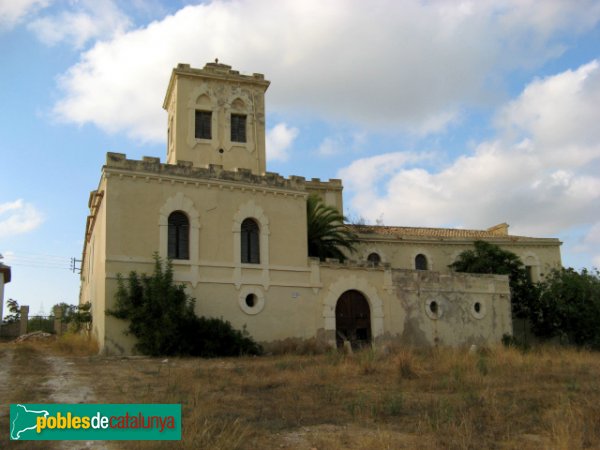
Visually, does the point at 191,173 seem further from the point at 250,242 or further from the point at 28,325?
the point at 28,325

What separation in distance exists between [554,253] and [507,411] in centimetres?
2762

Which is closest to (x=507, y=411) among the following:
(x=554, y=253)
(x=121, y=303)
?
(x=121, y=303)

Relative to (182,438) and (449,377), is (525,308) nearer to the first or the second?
(449,377)

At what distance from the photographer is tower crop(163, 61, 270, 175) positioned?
78.6 feet

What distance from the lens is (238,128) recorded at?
980 inches

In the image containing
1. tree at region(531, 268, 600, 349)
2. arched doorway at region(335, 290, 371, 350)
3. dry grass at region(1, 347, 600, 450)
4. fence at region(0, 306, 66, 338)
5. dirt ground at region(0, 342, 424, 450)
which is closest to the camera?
dirt ground at region(0, 342, 424, 450)

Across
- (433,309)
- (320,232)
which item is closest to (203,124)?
(320,232)

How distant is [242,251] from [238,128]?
19.6 feet

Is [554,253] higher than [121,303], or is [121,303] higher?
[554,253]

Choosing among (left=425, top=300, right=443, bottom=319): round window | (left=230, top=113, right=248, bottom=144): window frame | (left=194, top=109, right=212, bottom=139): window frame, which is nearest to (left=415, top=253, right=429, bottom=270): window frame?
(left=425, top=300, right=443, bottom=319): round window

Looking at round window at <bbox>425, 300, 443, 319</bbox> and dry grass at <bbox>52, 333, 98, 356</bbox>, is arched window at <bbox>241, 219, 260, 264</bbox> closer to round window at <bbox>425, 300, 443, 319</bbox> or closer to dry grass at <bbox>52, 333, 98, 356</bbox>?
dry grass at <bbox>52, 333, 98, 356</bbox>

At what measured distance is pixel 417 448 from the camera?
7.65 m

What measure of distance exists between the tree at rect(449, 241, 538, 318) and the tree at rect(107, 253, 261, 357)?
15797mm

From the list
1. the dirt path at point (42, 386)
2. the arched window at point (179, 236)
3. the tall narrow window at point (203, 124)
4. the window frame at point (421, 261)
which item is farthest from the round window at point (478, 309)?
the dirt path at point (42, 386)
